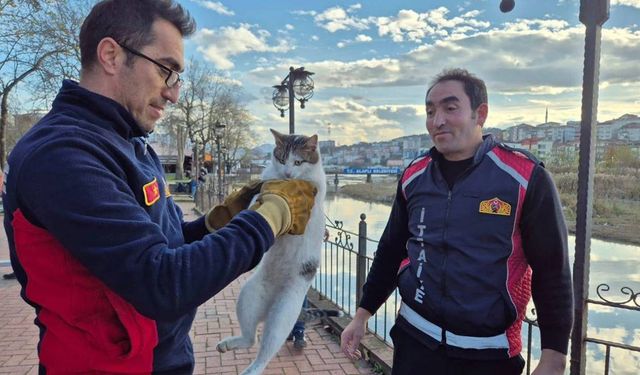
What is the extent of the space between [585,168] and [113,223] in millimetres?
2325

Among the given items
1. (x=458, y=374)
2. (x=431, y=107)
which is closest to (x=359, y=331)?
(x=458, y=374)

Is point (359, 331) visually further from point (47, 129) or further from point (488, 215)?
point (47, 129)

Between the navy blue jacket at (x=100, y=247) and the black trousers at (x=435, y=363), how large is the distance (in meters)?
1.20

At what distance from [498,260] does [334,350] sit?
331 cm

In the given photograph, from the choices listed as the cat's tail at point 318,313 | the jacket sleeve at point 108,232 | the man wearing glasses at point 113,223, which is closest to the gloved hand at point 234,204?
the man wearing glasses at point 113,223

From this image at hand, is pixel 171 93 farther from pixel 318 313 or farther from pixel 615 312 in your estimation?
pixel 615 312

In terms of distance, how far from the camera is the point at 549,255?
1.83 metres

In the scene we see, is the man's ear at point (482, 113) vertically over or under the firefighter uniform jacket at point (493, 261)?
over

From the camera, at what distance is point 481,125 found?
2221 millimetres

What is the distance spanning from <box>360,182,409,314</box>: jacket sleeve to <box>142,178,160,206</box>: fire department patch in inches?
56.8

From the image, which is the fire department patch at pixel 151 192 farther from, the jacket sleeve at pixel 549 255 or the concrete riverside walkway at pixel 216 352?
the concrete riverside walkway at pixel 216 352

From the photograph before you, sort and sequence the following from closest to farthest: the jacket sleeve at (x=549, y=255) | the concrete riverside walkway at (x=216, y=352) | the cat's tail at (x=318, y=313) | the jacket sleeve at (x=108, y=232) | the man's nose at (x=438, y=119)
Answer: the jacket sleeve at (x=108, y=232)
the jacket sleeve at (x=549, y=255)
the man's nose at (x=438, y=119)
the concrete riverside walkway at (x=216, y=352)
the cat's tail at (x=318, y=313)

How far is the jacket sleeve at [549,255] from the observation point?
183 centimetres

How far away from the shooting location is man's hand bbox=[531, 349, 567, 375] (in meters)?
1.84
